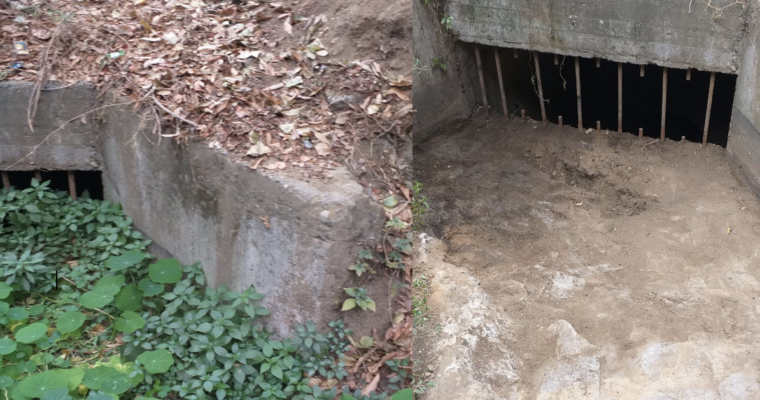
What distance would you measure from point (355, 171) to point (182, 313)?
1.39m

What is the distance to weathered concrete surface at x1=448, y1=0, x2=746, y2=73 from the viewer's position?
5949 millimetres

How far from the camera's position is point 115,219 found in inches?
204

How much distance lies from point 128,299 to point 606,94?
6.82 meters

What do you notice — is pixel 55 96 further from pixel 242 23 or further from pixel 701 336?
pixel 701 336

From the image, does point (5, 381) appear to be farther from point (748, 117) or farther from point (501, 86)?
point (748, 117)

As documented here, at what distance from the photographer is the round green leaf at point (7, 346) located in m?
4.18

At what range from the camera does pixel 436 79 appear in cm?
728

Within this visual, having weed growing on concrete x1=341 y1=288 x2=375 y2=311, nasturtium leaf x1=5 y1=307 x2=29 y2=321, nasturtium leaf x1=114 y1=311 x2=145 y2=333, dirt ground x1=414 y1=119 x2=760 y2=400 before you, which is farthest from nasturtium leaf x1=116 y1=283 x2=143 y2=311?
dirt ground x1=414 y1=119 x2=760 y2=400

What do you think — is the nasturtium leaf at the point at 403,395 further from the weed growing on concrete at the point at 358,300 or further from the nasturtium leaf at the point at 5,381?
the nasturtium leaf at the point at 5,381

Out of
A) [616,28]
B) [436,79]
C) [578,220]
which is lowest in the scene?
[578,220]

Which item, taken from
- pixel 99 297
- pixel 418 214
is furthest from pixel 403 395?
pixel 418 214

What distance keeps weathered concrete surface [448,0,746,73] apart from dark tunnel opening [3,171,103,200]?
3639 millimetres

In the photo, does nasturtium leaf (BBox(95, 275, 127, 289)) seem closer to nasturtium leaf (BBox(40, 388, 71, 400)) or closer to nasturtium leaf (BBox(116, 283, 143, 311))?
nasturtium leaf (BBox(116, 283, 143, 311))

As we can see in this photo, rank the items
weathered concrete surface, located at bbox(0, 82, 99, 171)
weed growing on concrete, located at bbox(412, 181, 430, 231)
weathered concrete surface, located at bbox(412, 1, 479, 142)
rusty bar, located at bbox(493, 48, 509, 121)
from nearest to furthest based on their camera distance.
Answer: weathered concrete surface, located at bbox(0, 82, 99, 171) → weed growing on concrete, located at bbox(412, 181, 430, 231) → weathered concrete surface, located at bbox(412, 1, 479, 142) → rusty bar, located at bbox(493, 48, 509, 121)
